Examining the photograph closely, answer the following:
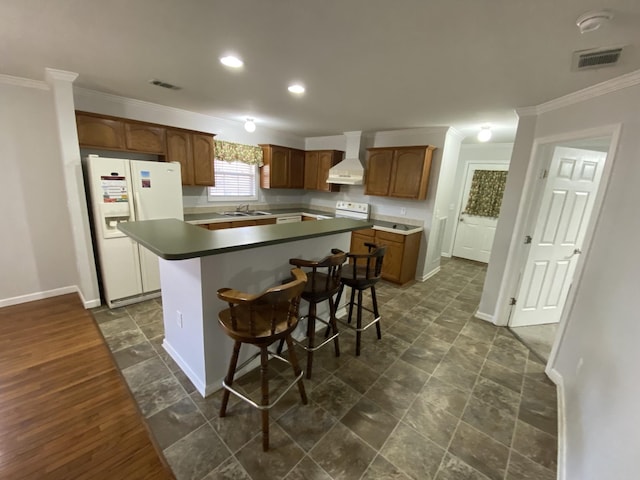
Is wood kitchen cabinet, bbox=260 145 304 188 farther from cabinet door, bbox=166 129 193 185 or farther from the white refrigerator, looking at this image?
the white refrigerator

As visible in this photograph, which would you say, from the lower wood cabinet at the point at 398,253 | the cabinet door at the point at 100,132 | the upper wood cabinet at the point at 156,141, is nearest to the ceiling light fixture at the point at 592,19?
the lower wood cabinet at the point at 398,253

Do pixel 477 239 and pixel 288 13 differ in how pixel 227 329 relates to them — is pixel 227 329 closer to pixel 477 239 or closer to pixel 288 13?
pixel 288 13

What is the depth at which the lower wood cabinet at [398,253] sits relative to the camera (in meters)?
4.08

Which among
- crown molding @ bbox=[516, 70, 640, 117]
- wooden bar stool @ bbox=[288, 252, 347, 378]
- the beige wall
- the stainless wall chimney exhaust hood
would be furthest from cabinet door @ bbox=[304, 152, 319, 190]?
the beige wall

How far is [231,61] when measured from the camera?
2016 mm

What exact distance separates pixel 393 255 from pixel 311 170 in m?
2.60

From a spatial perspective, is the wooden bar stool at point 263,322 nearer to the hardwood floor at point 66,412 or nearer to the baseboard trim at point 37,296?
the hardwood floor at point 66,412

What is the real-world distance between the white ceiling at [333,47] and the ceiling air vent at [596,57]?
0.05 meters

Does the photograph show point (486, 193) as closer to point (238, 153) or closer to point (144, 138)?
point (238, 153)

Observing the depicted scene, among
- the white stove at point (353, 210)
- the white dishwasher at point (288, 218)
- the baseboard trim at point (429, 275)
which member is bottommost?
the baseboard trim at point (429, 275)

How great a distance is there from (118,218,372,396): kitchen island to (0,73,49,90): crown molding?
2.27 metres

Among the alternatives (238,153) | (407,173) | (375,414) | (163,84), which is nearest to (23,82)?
(163,84)

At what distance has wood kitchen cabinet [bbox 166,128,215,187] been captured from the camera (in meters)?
3.65

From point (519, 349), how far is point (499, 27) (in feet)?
9.42
